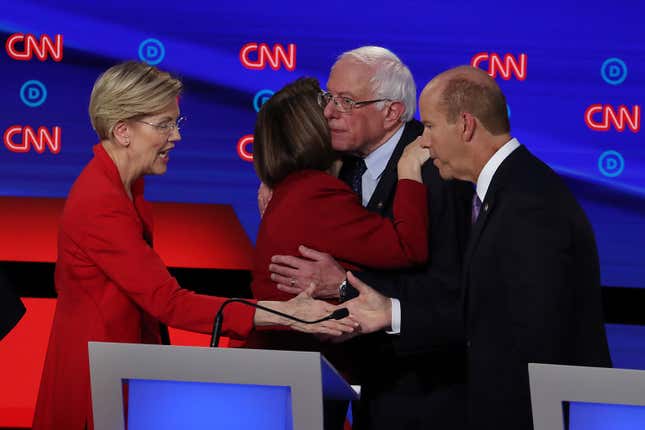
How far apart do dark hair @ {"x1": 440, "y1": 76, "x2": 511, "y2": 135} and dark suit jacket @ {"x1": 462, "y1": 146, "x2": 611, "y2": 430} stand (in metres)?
0.20

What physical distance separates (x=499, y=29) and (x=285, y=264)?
1.70 m

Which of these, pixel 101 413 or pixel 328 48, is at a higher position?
pixel 328 48

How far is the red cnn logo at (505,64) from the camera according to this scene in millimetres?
4273

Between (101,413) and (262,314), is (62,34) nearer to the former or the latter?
(262,314)

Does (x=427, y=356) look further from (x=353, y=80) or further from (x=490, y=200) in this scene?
(x=353, y=80)

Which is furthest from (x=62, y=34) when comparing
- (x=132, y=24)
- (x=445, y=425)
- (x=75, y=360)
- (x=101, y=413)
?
(x=101, y=413)

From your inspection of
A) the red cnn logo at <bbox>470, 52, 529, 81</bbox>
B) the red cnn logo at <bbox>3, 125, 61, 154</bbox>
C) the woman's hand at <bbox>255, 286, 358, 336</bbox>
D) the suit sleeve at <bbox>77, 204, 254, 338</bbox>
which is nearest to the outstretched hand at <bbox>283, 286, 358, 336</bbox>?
Result: the woman's hand at <bbox>255, 286, 358, 336</bbox>

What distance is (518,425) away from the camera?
7.88 feet

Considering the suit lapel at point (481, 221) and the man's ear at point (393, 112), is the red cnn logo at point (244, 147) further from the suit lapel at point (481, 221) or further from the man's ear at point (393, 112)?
the suit lapel at point (481, 221)

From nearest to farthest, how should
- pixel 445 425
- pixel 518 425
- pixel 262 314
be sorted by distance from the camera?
1. pixel 518 425
2. pixel 262 314
3. pixel 445 425

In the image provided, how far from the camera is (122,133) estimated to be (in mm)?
2945

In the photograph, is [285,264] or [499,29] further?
[499,29]

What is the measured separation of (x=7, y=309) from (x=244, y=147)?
1985 mm

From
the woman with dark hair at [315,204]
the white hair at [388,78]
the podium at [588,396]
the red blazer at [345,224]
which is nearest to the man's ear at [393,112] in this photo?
the white hair at [388,78]
